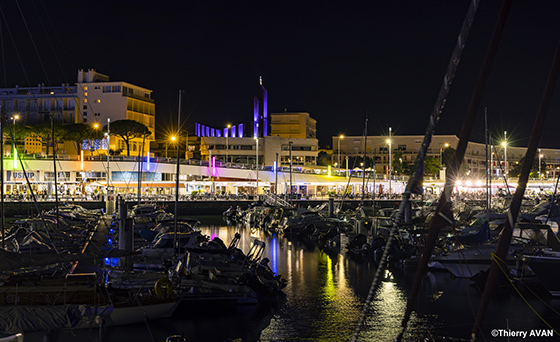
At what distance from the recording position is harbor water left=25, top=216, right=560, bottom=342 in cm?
1533

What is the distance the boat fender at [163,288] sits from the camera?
1540cm

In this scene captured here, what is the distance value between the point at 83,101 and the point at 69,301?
4134 inches

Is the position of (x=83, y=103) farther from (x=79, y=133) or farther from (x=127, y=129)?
(x=127, y=129)

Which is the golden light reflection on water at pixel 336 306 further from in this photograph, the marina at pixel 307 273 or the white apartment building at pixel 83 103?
the white apartment building at pixel 83 103

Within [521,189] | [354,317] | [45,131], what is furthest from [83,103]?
[521,189]

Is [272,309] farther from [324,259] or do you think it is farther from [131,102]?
[131,102]

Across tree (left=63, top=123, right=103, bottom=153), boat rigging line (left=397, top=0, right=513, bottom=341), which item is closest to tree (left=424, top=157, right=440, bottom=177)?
tree (left=63, top=123, right=103, bottom=153)

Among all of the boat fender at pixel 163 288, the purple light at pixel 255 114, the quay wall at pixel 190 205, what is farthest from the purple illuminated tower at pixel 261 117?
the boat fender at pixel 163 288

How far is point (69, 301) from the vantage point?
13.9 metres

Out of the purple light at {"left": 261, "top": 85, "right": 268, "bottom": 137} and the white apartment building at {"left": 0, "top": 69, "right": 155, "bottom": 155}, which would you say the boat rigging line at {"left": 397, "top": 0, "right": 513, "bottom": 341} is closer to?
the white apartment building at {"left": 0, "top": 69, "right": 155, "bottom": 155}

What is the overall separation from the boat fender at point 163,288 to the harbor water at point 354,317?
979 mm

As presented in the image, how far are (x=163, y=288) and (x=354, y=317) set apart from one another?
21.7ft

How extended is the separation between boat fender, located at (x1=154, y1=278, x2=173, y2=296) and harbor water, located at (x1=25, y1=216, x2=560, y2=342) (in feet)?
3.21

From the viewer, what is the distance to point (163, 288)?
15.5 metres
